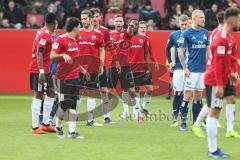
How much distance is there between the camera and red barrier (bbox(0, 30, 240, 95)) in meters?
23.2

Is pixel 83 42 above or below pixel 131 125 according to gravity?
above

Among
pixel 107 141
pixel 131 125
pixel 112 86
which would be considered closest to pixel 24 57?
pixel 112 86

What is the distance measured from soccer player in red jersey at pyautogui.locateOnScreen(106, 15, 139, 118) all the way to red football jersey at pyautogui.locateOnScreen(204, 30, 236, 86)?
5542 millimetres

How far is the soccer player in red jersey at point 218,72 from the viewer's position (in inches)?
412

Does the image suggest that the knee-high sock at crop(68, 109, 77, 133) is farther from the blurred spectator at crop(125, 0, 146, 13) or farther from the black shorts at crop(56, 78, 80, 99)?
the blurred spectator at crop(125, 0, 146, 13)

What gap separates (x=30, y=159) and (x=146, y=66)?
6997mm

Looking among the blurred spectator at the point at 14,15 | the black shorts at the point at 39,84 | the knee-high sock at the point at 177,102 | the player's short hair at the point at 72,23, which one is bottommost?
the knee-high sock at the point at 177,102

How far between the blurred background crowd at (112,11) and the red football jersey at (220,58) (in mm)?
12992

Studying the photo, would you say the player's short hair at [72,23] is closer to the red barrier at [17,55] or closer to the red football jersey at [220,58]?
the red football jersey at [220,58]

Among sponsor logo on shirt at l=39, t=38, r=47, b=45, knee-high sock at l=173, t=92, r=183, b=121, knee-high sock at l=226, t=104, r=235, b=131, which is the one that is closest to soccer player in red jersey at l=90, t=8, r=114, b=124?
knee-high sock at l=173, t=92, r=183, b=121

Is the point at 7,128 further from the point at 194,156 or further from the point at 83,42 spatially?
the point at 194,156

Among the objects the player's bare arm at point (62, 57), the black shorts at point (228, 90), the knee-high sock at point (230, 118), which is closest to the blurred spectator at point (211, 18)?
the knee-high sock at point (230, 118)

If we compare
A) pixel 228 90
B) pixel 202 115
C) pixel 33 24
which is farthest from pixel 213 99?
pixel 33 24

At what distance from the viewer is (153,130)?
46.5ft
